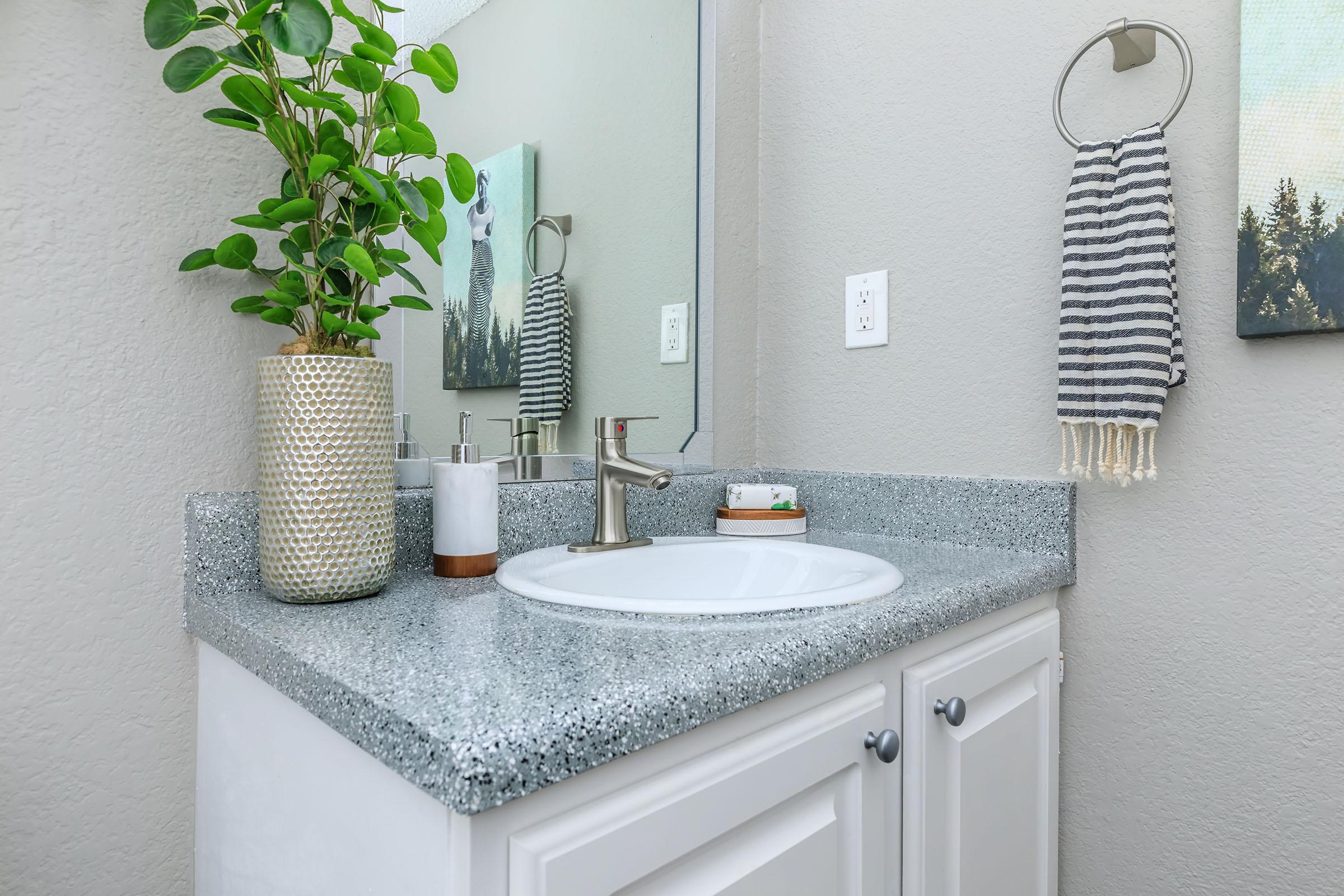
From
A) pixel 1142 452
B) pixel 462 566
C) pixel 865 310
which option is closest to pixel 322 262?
pixel 462 566

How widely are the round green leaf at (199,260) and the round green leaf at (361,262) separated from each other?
0.57 feet

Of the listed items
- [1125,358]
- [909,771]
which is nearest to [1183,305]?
[1125,358]

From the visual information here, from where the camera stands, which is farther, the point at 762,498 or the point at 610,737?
the point at 762,498

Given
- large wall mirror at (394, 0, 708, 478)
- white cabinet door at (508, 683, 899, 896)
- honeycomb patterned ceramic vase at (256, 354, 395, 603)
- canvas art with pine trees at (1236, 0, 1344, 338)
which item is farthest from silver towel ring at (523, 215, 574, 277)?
canvas art with pine trees at (1236, 0, 1344, 338)

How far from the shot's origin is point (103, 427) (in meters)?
0.73

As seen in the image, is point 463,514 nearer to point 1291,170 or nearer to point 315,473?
point 315,473

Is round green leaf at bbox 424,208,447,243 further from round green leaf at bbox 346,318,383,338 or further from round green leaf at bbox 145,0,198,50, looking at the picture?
round green leaf at bbox 145,0,198,50

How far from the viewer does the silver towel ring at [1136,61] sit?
92 centimetres

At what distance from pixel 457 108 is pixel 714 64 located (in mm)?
585

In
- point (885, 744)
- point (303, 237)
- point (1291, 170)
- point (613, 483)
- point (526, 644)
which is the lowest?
point (885, 744)

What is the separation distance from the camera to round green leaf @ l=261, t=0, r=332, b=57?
641 mm

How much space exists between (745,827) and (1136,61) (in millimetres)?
1059

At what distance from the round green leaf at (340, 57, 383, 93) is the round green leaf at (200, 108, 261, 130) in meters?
0.10

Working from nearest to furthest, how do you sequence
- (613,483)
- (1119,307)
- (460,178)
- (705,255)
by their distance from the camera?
(460,178), (1119,307), (613,483), (705,255)
